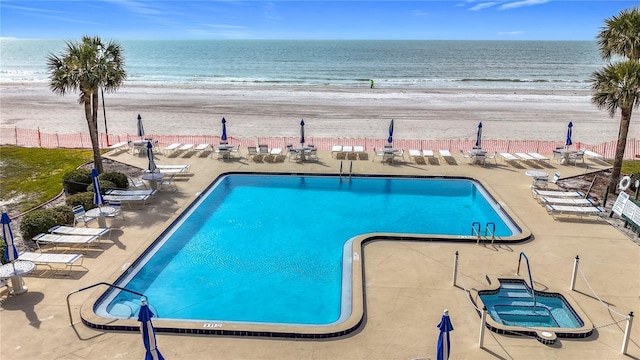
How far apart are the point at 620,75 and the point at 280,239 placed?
14638 millimetres

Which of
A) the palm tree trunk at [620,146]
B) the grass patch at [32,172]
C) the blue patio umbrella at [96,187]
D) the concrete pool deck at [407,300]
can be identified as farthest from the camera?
the palm tree trunk at [620,146]

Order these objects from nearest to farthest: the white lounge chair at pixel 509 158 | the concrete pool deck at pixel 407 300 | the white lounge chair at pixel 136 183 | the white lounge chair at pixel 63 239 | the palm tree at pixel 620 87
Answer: the concrete pool deck at pixel 407 300
the white lounge chair at pixel 63 239
the palm tree at pixel 620 87
the white lounge chair at pixel 136 183
the white lounge chair at pixel 509 158

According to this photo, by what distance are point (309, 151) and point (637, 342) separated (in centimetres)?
1738

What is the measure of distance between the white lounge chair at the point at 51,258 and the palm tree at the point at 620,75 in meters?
19.8

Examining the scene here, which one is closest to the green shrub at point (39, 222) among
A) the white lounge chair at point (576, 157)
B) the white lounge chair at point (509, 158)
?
the white lounge chair at point (509, 158)

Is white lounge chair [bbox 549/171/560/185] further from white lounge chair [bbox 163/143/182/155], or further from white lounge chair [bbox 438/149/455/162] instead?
white lounge chair [bbox 163/143/182/155]

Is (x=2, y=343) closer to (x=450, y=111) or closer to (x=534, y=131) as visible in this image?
(x=534, y=131)

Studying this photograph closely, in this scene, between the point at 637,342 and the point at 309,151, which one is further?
the point at 309,151

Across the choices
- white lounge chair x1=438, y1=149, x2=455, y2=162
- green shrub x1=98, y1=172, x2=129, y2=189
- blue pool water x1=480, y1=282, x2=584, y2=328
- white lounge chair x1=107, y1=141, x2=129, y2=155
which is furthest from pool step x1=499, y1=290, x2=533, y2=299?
white lounge chair x1=107, y1=141, x2=129, y2=155

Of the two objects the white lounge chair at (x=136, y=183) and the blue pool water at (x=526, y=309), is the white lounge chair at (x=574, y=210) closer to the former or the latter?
the blue pool water at (x=526, y=309)

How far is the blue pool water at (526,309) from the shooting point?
36.2ft

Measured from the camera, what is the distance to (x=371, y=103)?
4919cm

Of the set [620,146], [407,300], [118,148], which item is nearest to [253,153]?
[118,148]

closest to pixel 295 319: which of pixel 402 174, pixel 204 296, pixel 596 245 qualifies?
pixel 204 296
